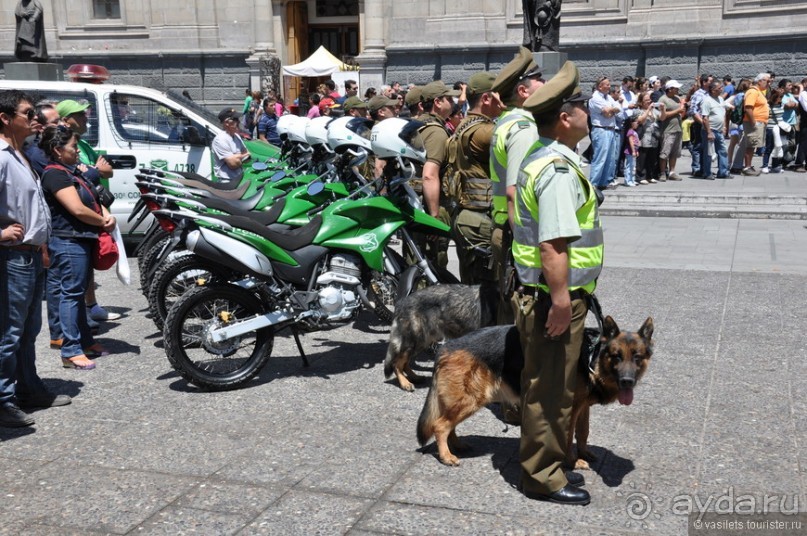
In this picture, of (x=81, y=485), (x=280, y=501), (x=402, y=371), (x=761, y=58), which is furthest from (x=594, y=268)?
(x=761, y=58)

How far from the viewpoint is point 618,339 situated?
3.96 m

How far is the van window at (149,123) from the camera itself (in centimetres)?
1038

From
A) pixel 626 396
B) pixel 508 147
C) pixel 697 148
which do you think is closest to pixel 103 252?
pixel 508 147

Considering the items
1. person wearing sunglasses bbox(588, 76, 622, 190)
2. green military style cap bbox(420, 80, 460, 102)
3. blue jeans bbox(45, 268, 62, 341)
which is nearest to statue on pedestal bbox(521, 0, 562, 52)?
person wearing sunglasses bbox(588, 76, 622, 190)

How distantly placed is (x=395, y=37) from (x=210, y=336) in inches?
863

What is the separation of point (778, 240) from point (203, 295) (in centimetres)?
811

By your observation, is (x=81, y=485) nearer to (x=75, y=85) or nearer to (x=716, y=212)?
(x=75, y=85)

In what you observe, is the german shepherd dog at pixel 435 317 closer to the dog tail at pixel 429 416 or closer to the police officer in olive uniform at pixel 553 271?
the dog tail at pixel 429 416

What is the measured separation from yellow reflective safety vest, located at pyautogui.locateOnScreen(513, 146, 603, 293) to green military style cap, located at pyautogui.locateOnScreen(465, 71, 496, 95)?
2377 millimetres

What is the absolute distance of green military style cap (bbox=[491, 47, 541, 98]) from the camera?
212 inches

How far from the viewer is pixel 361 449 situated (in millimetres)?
4707

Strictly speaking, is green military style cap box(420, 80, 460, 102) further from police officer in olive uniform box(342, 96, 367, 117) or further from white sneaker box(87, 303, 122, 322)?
police officer in olive uniform box(342, 96, 367, 117)

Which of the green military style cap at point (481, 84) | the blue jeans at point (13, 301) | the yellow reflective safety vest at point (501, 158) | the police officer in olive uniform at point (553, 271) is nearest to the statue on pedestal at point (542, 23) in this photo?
the green military style cap at point (481, 84)

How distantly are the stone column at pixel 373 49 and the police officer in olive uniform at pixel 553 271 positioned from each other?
23.0m
